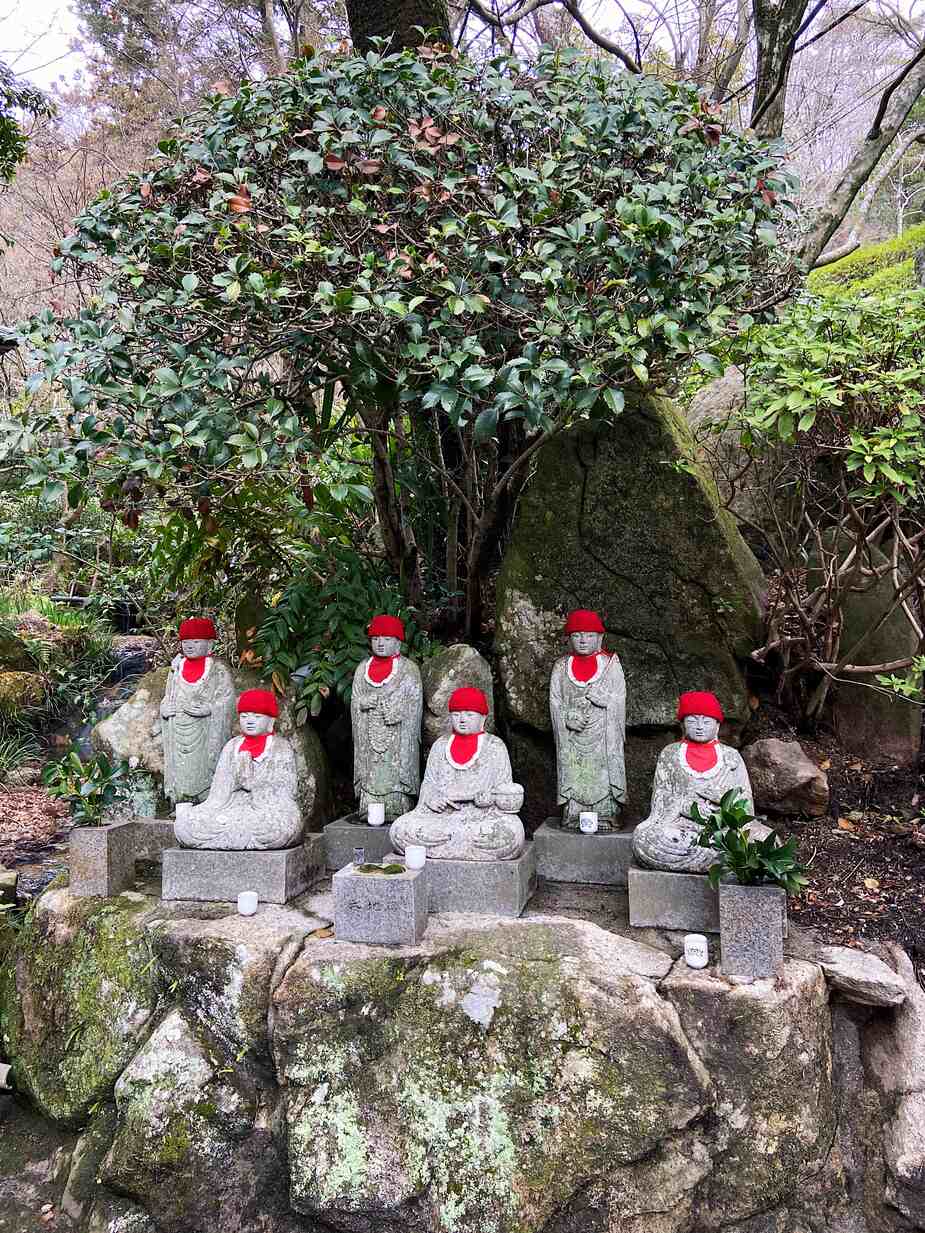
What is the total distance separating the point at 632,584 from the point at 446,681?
1.33 metres

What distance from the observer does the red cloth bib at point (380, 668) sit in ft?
16.7

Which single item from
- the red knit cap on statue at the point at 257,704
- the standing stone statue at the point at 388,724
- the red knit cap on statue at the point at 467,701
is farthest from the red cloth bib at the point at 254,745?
the red knit cap on statue at the point at 467,701

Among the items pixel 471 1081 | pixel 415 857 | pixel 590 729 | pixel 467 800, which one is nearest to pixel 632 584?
pixel 590 729

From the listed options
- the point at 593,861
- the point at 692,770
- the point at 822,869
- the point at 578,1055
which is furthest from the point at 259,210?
the point at 822,869

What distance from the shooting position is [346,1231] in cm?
353

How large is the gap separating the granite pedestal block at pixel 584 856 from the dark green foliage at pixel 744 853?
890 millimetres

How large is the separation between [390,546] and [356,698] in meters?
1.25

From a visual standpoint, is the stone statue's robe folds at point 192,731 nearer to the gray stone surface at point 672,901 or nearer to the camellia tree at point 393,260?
the camellia tree at point 393,260

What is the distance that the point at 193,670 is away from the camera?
5199mm

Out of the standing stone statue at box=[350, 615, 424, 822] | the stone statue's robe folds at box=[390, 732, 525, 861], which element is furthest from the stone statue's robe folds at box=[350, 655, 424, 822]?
the stone statue's robe folds at box=[390, 732, 525, 861]

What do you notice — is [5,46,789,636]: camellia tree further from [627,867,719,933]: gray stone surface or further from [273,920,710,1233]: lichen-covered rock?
[273,920,710,1233]: lichen-covered rock

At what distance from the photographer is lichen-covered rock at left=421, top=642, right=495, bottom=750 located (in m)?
5.28

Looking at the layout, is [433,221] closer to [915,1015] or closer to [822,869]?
[822,869]

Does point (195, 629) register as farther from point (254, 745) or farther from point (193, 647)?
point (254, 745)
